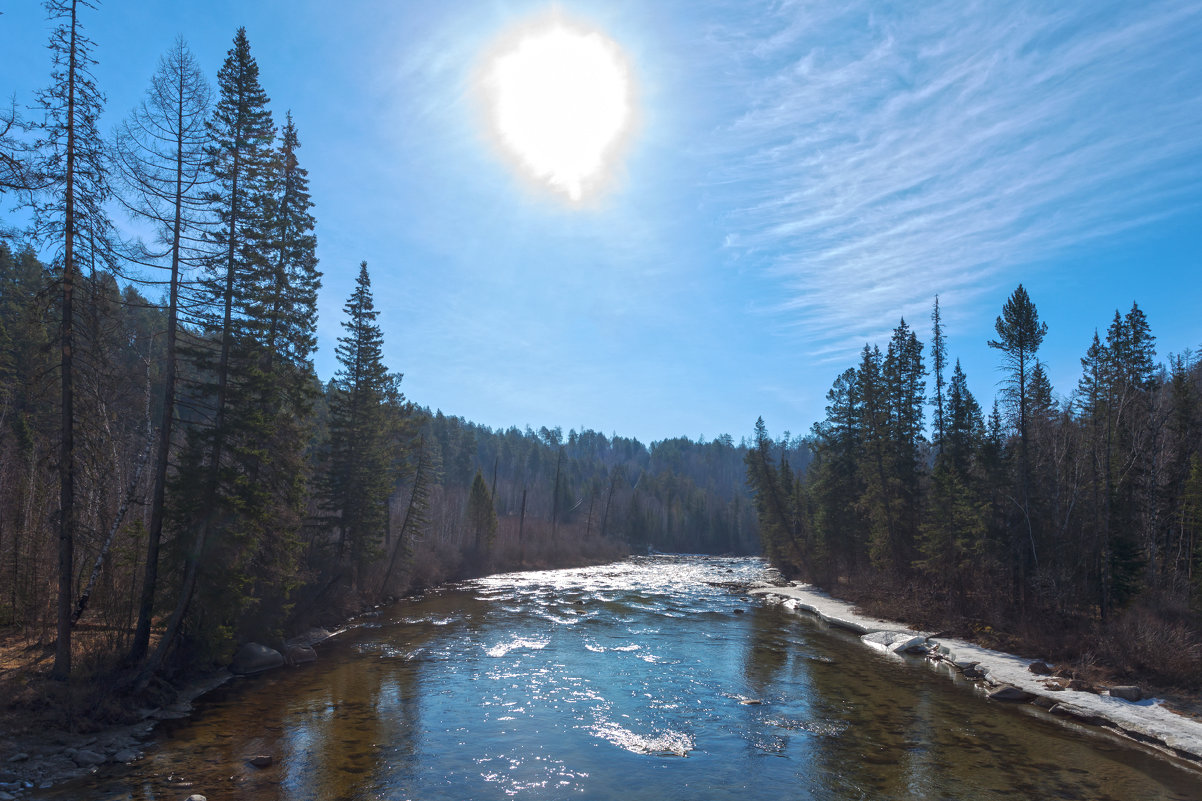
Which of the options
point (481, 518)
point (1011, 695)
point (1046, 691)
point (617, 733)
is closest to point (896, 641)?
point (1046, 691)

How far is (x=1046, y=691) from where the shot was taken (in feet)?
64.1

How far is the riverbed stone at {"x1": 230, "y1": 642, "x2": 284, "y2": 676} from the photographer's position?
67.6 ft

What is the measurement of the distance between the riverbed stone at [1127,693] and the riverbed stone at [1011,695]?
208 cm

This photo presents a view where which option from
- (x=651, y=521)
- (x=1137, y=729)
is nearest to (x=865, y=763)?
(x=1137, y=729)

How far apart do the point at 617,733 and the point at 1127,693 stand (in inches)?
595

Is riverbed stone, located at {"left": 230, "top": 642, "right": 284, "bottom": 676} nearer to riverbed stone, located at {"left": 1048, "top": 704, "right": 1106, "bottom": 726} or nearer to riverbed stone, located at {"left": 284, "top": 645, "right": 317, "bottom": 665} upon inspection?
riverbed stone, located at {"left": 284, "top": 645, "right": 317, "bottom": 665}

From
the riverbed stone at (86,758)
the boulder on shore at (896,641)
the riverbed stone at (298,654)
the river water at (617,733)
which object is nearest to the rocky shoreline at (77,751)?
the riverbed stone at (86,758)

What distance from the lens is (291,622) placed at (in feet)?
84.9

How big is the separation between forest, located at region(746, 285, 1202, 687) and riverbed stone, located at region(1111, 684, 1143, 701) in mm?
1780

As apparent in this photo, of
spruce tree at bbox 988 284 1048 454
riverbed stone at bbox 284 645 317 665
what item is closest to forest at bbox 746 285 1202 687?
spruce tree at bbox 988 284 1048 454

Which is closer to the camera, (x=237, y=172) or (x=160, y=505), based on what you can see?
(x=160, y=505)

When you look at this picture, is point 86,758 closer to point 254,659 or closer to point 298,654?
point 254,659

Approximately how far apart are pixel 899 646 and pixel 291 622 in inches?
1010

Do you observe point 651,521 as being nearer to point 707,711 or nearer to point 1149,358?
point 1149,358
